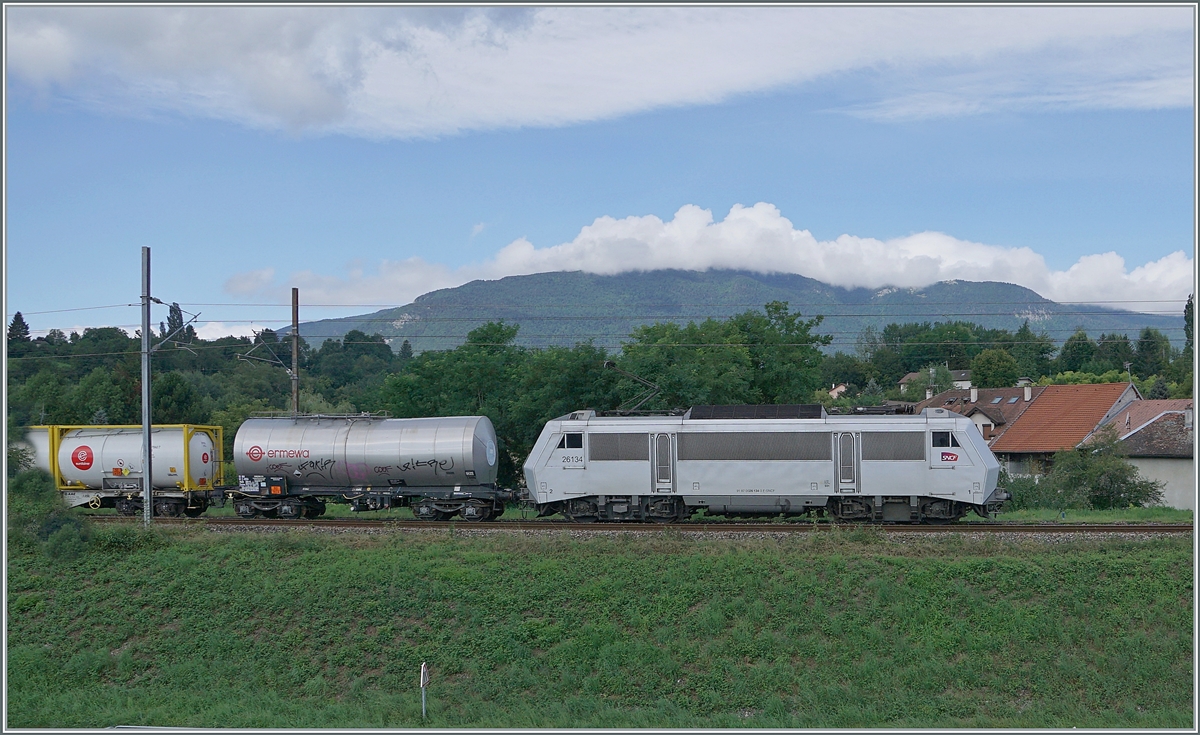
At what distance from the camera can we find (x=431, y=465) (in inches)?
1053

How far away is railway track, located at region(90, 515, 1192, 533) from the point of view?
73.4 ft

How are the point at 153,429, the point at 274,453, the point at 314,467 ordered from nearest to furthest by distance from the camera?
1. the point at 314,467
2. the point at 274,453
3. the point at 153,429

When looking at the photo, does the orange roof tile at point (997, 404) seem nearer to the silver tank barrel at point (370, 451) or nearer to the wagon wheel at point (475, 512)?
the wagon wheel at point (475, 512)

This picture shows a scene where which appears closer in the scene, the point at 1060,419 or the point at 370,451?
the point at 370,451

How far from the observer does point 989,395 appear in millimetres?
73438

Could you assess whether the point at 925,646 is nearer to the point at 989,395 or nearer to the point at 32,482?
the point at 32,482

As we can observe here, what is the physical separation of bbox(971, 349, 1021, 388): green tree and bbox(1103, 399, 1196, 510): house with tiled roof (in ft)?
213

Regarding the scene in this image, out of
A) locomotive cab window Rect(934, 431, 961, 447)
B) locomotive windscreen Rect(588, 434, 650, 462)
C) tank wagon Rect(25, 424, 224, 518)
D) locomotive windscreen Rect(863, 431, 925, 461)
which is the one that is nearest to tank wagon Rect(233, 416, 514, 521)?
tank wagon Rect(25, 424, 224, 518)

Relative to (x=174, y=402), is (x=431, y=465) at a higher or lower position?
lower

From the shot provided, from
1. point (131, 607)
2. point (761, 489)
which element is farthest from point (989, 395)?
point (131, 607)

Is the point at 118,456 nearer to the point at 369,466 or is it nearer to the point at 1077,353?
the point at 369,466

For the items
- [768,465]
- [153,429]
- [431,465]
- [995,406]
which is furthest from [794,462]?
[995,406]

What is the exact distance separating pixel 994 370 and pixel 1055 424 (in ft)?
190

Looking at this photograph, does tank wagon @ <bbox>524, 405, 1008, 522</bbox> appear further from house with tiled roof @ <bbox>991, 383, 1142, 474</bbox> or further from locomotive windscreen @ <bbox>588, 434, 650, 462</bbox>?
house with tiled roof @ <bbox>991, 383, 1142, 474</bbox>
